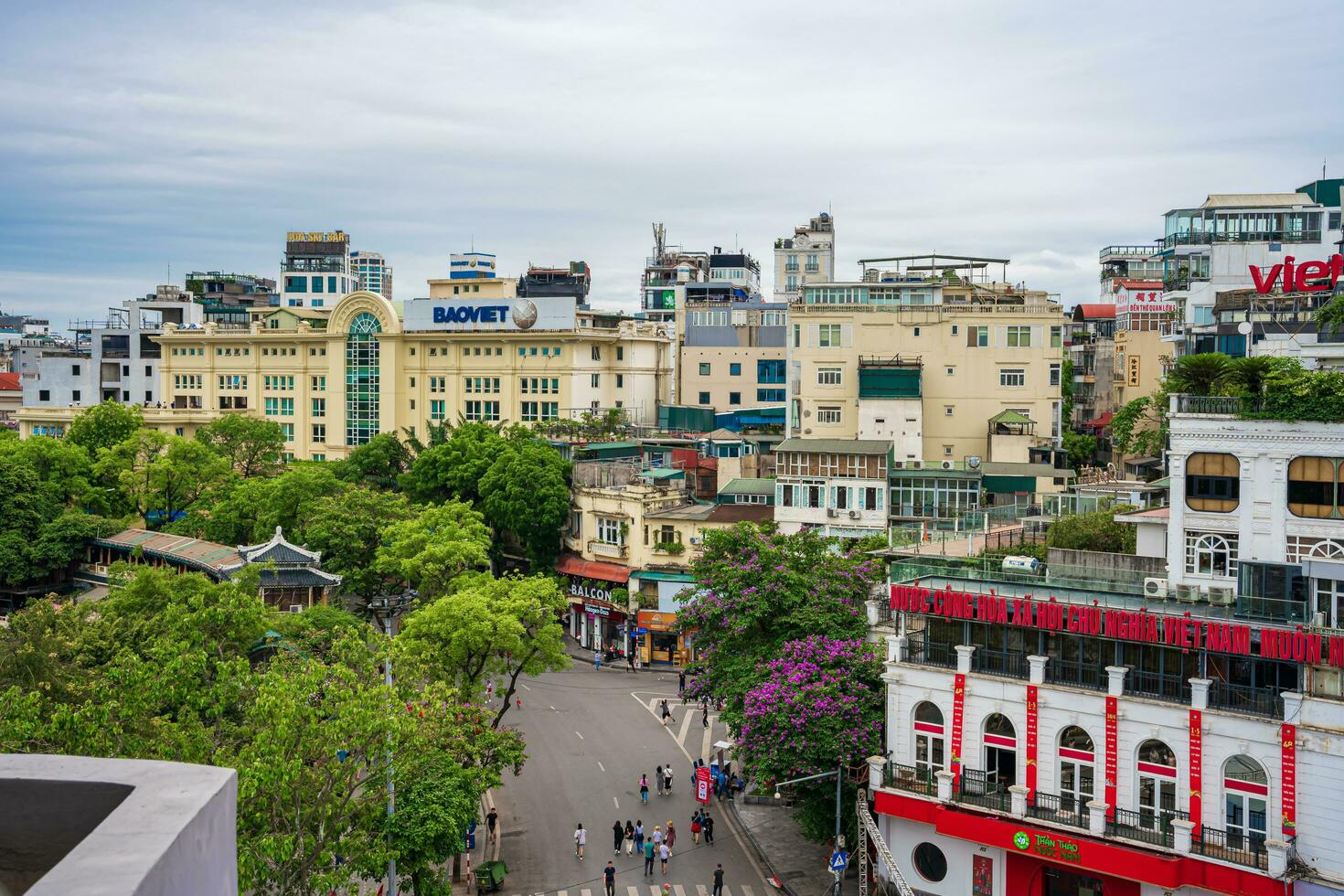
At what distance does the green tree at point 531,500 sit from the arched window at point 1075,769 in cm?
4050

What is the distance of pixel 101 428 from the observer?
88.9 meters

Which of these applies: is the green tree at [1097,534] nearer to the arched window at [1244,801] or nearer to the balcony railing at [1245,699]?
the balcony railing at [1245,699]

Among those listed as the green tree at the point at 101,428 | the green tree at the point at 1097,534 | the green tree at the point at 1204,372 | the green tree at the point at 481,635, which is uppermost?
the green tree at the point at 1204,372

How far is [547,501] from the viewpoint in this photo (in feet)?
229

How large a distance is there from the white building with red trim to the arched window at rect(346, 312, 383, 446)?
74.8m

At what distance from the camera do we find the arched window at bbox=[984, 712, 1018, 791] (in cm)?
3375

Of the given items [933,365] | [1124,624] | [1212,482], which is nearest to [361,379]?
[933,365]

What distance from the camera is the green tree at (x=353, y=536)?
62344 millimetres

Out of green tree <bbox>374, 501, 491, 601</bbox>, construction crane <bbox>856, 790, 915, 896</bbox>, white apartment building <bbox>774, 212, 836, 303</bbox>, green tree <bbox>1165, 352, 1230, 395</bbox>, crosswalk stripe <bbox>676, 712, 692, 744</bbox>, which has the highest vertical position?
white apartment building <bbox>774, 212, 836, 303</bbox>

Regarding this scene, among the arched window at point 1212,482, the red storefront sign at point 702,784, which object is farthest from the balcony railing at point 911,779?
the arched window at point 1212,482

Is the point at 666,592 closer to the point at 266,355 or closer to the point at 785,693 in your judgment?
the point at 785,693

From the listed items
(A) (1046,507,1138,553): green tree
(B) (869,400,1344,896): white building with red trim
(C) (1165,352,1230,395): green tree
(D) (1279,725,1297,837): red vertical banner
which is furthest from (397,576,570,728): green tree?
(D) (1279,725,1297,837): red vertical banner

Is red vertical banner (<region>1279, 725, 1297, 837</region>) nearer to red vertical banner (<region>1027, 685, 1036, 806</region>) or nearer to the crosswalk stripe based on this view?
red vertical banner (<region>1027, 685, 1036, 806</region>)

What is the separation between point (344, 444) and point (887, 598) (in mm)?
74046
